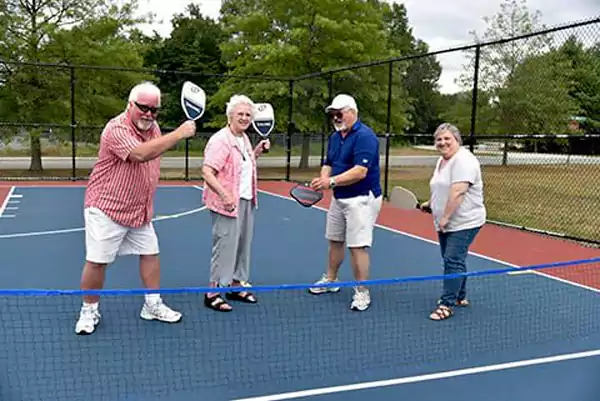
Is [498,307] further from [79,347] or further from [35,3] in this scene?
[35,3]

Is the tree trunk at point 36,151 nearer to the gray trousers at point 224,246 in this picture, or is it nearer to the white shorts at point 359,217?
the gray trousers at point 224,246

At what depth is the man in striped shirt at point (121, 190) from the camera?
4387mm

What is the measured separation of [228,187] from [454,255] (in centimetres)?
204

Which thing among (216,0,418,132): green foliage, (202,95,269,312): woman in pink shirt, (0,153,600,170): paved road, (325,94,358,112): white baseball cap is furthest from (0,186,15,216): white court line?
(216,0,418,132): green foliage

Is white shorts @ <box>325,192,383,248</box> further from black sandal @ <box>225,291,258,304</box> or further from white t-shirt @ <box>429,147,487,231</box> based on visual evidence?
black sandal @ <box>225,291,258,304</box>

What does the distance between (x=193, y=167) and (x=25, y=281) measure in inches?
706

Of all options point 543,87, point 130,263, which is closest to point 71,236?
point 130,263

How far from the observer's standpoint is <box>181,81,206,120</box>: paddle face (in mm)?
4434

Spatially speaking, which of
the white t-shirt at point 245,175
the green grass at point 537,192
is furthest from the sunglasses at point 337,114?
the green grass at point 537,192

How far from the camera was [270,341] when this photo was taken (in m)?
4.60

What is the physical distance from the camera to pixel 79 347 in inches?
172

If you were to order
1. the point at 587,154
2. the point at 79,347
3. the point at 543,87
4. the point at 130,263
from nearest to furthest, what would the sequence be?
1. the point at 79,347
2. the point at 130,263
3. the point at 587,154
4. the point at 543,87

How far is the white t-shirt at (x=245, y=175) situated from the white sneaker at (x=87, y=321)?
159 centimetres

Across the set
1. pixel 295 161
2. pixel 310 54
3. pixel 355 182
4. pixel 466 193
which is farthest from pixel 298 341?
pixel 295 161
